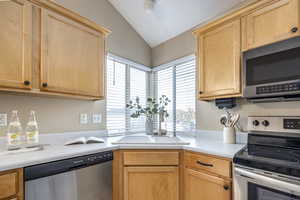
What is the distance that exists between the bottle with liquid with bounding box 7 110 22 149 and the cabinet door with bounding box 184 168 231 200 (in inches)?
56.0

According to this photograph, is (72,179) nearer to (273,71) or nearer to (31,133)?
(31,133)

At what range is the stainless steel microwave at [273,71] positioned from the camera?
4.01 ft

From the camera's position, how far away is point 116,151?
5.28 feet

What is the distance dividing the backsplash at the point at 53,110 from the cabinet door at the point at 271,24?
174 centimetres

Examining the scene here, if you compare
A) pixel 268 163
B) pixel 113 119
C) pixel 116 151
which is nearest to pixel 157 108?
pixel 113 119

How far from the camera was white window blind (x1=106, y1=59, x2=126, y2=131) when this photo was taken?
2.31 m

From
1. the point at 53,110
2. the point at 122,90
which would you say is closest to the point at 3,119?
the point at 53,110

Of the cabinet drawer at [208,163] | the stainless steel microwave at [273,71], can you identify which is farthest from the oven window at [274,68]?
the cabinet drawer at [208,163]

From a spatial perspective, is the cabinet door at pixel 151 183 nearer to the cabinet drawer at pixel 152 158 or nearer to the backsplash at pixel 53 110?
the cabinet drawer at pixel 152 158

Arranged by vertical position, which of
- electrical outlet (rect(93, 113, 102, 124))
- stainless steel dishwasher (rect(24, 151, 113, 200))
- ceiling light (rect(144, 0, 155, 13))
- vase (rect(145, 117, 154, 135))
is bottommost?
stainless steel dishwasher (rect(24, 151, 113, 200))

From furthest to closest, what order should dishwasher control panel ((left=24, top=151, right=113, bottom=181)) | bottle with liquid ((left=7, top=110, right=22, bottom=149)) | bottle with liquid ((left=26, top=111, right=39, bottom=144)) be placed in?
bottle with liquid ((left=26, top=111, right=39, bottom=144)) < bottle with liquid ((left=7, top=110, right=22, bottom=149)) < dishwasher control panel ((left=24, top=151, right=113, bottom=181))

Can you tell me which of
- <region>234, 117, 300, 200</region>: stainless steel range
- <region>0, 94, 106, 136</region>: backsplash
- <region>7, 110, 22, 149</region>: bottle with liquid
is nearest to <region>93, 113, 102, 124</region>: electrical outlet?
<region>0, 94, 106, 136</region>: backsplash

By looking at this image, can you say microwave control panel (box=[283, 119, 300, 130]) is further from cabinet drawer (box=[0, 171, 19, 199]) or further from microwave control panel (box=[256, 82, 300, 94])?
cabinet drawer (box=[0, 171, 19, 199])

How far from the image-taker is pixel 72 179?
1.27m
